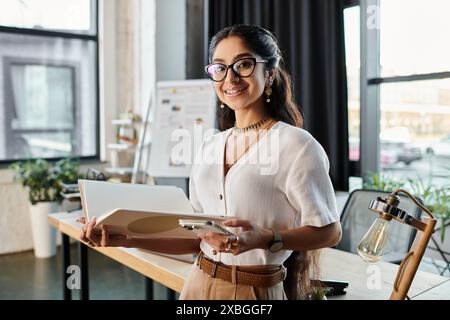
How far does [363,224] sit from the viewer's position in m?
2.38

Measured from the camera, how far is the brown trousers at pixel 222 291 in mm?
977

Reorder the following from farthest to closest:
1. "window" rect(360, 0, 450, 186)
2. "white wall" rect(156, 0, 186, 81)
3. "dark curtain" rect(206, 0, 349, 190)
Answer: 1. "white wall" rect(156, 0, 186, 81)
2. "dark curtain" rect(206, 0, 349, 190)
3. "window" rect(360, 0, 450, 186)

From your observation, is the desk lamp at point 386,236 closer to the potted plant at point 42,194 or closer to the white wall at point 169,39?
the potted plant at point 42,194

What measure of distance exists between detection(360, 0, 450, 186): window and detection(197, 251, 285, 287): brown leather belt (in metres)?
2.51

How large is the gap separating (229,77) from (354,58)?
2.70 m

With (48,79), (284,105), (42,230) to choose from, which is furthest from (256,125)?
(48,79)

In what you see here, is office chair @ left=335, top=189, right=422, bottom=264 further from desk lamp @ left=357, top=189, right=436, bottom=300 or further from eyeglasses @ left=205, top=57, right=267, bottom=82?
eyeglasses @ left=205, top=57, right=267, bottom=82

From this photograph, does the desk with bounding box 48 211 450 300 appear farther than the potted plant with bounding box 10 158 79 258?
No

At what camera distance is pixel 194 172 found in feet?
3.79

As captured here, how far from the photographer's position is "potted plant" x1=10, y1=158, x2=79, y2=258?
4238mm

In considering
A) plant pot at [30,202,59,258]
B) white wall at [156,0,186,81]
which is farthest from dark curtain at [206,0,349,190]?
plant pot at [30,202,59,258]

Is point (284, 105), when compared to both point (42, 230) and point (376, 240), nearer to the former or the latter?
point (376, 240)

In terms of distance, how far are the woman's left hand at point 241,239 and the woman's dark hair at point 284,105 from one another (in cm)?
30

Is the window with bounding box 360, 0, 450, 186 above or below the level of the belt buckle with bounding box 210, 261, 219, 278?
above
